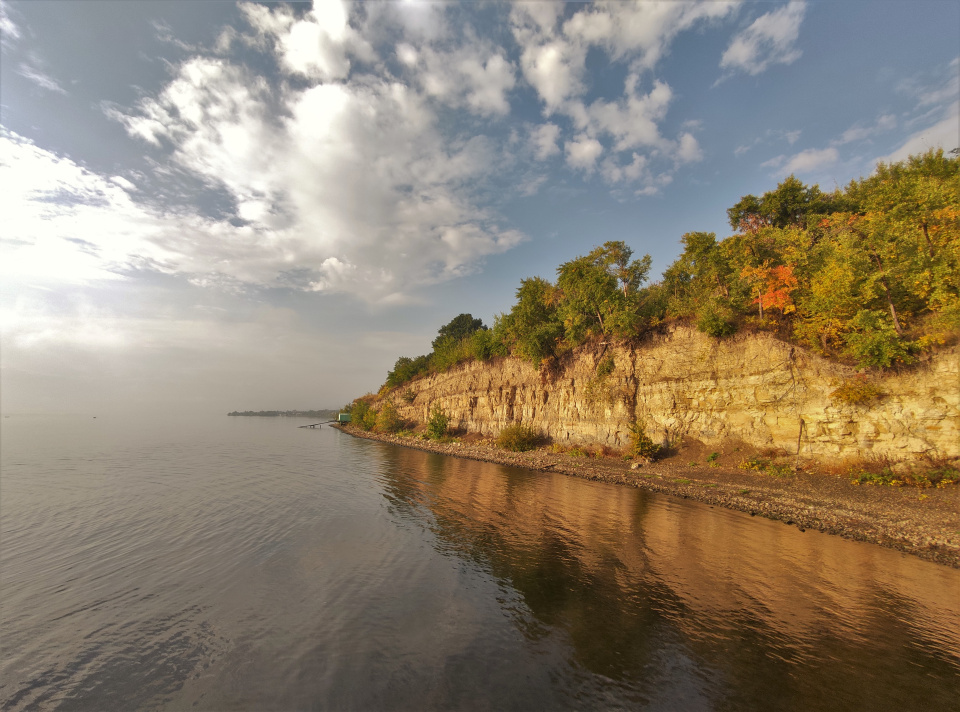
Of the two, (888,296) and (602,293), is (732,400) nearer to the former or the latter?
(888,296)

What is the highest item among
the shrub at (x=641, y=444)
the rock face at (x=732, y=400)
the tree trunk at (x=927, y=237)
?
the tree trunk at (x=927, y=237)

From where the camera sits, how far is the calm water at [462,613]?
7070 millimetres

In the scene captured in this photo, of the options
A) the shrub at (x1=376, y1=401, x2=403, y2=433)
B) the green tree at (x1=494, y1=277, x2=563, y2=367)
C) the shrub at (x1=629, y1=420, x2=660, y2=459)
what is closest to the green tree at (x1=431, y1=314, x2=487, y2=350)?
the shrub at (x1=376, y1=401, x2=403, y2=433)

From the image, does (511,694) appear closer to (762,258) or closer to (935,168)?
(762,258)

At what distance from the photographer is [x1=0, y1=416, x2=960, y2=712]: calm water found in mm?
7070

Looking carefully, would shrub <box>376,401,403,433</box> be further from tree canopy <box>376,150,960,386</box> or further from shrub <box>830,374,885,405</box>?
shrub <box>830,374,885,405</box>

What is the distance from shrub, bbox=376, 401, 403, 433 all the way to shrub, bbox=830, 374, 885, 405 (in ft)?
188

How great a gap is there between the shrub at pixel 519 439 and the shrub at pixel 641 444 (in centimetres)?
1083

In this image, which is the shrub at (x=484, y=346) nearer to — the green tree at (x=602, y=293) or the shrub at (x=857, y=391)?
the green tree at (x=602, y=293)

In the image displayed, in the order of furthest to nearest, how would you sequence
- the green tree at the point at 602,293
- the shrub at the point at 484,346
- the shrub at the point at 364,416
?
the shrub at the point at 364,416, the shrub at the point at 484,346, the green tree at the point at 602,293

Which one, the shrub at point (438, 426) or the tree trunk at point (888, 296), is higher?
the tree trunk at point (888, 296)

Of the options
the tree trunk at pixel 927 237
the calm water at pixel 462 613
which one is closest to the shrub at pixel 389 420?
the calm water at pixel 462 613

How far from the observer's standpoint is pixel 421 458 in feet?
129

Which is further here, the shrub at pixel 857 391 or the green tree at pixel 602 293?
the green tree at pixel 602 293
